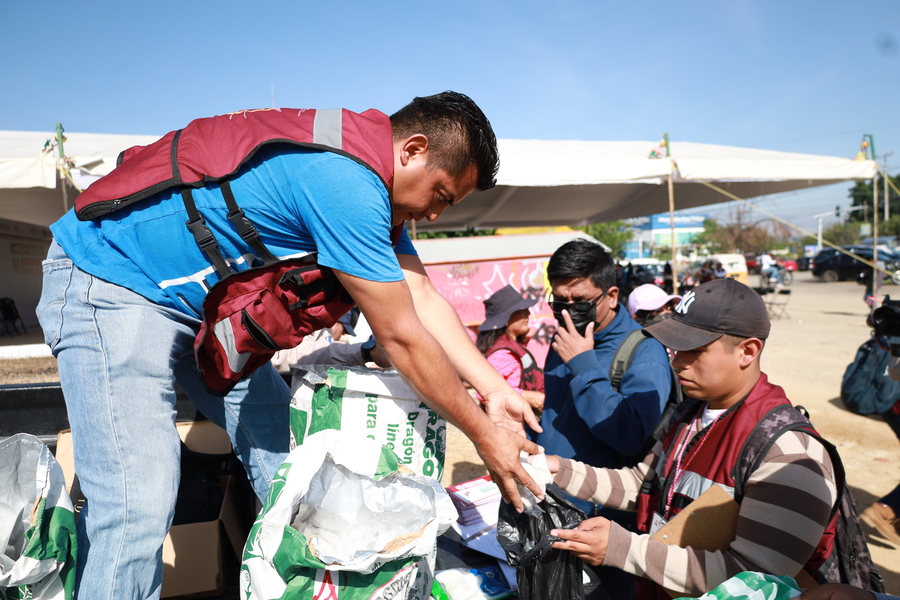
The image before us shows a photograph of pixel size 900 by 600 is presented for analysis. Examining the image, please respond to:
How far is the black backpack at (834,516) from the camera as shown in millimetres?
1378

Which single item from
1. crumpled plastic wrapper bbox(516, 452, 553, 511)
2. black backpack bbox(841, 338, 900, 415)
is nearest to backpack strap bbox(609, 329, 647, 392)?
crumpled plastic wrapper bbox(516, 452, 553, 511)

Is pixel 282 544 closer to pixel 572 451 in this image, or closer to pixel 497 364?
pixel 572 451

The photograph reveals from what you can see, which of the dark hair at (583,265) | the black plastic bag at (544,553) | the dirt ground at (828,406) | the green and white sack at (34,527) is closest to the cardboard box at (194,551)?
the green and white sack at (34,527)

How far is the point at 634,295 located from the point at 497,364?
4.92 ft

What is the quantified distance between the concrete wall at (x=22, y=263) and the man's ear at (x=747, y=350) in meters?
14.1

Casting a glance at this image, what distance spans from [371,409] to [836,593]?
108cm

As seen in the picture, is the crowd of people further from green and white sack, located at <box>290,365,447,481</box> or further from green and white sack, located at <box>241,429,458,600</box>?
green and white sack, located at <box>241,429,458,600</box>

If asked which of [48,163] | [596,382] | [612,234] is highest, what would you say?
[48,163]

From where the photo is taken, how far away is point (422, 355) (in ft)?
4.56

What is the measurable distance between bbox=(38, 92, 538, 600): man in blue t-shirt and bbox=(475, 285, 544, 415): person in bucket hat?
6.15 ft

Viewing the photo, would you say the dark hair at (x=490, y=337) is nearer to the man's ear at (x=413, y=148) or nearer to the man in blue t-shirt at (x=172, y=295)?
the man in blue t-shirt at (x=172, y=295)

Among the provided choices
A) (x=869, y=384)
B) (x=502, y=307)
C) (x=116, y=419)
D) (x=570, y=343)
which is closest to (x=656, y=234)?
(x=869, y=384)

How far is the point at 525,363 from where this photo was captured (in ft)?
11.5

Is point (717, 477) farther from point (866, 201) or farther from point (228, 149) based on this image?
point (866, 201)
